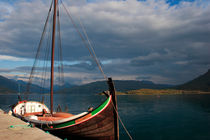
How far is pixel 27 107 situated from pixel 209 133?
99.3 feet

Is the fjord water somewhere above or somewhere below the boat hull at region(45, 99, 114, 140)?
below

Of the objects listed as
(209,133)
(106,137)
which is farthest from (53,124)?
(209,133)

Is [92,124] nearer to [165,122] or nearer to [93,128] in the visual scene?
[93,128]

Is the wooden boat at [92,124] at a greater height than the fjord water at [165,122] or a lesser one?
greater

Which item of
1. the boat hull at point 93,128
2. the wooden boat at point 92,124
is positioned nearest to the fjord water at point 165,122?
the wooden boat at point 92,124

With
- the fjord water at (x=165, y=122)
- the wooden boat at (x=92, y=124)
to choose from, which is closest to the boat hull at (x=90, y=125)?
the wooden boat at (x=92, y=124)

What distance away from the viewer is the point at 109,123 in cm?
1501

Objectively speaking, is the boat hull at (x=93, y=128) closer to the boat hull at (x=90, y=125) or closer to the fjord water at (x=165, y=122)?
the boat hull at (x=90, y=125)

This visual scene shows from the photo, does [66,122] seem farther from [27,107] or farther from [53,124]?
[27,107]

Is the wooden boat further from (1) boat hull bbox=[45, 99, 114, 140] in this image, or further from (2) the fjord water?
(2) the fjord water

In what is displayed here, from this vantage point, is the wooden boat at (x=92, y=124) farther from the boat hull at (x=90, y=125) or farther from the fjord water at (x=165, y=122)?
the fjord water at (x=165, y=122)

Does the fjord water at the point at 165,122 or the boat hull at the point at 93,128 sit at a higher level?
the boat hull at the point at 93,128

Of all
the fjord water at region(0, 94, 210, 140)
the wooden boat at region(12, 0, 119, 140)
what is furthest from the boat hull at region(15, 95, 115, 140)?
the fjord water at region(0, 94, 210, 140)

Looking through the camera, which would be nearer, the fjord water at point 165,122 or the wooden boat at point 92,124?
the wooden boat at point 92,124
